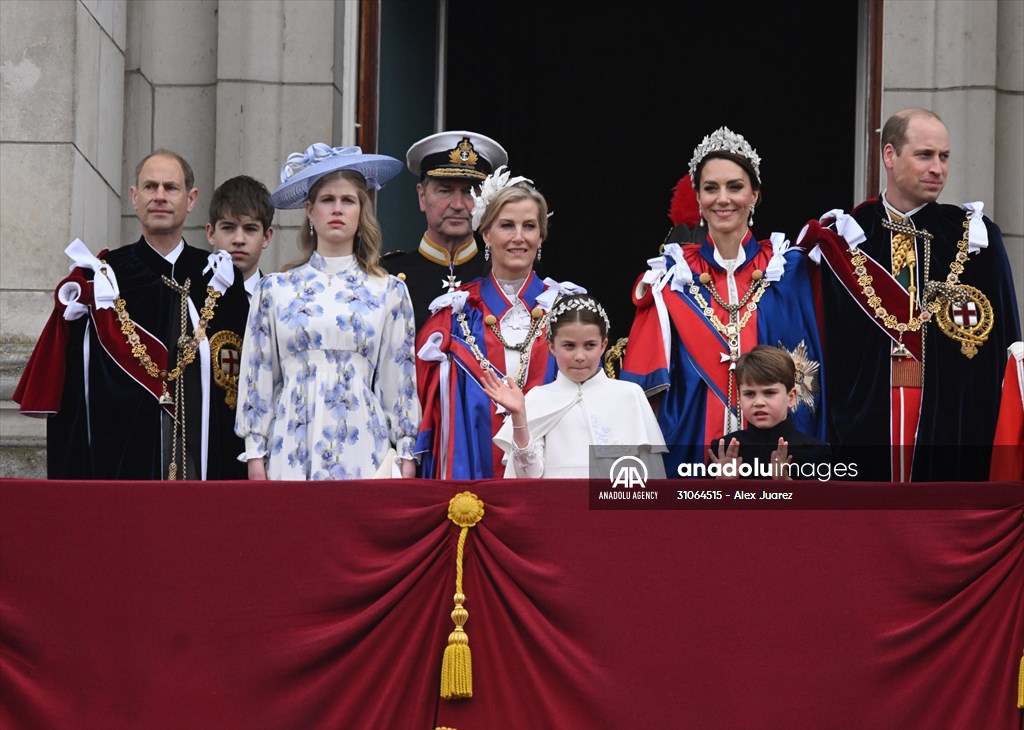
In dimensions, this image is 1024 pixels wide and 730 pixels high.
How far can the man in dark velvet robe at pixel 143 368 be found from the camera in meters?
7.16

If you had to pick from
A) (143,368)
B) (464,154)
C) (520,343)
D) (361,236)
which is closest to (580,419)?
(520,343)

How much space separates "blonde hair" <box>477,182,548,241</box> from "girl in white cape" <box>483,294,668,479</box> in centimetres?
60

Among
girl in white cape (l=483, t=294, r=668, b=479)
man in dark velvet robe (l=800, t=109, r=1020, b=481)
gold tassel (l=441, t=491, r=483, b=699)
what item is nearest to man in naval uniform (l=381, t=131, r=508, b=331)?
girl in white cape (l=483, t=294, r=668, b=479)

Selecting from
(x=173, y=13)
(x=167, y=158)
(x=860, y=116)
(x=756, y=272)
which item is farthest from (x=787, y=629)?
(x=173, y=13)

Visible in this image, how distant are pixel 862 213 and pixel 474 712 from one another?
96.5 inches

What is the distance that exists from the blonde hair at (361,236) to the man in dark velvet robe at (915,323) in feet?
5.16

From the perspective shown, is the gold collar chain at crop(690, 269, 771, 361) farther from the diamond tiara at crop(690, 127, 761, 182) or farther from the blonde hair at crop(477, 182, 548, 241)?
the blonde hair at crop(477, 182, 548, 241)

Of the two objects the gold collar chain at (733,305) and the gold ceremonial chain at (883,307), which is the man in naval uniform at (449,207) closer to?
the gold collar chain at (733,305)

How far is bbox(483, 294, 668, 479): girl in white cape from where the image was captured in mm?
6520

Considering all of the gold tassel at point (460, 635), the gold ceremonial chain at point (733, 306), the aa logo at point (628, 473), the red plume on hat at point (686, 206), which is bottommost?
the gold tassel at point (460, 635)

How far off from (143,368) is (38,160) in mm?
1852

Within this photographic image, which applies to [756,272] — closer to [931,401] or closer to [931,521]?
[931,401]

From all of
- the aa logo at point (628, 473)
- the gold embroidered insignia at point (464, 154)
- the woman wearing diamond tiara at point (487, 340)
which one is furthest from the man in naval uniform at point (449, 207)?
the aa logo at point (628, 473)

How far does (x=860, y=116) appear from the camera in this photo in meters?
9.48
